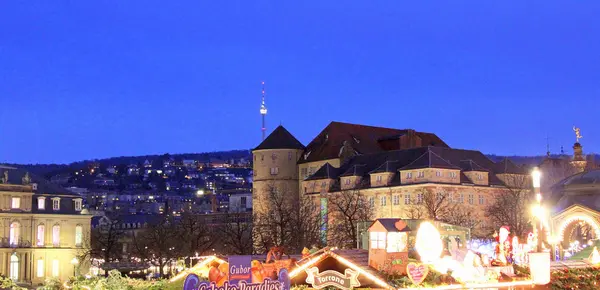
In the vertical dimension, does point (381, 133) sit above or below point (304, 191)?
above

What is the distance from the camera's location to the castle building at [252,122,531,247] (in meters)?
112

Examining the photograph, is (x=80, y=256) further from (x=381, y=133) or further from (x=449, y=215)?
(x=381, y=133)

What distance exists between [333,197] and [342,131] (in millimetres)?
17787

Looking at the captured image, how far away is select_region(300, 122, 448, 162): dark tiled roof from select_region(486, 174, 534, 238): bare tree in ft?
69.9

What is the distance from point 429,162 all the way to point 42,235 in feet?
150

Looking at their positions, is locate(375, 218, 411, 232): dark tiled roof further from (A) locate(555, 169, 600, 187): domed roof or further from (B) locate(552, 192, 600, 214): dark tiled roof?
(A) locate(555, 169, 600, 187): domed roof

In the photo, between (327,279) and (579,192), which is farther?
(579,192)

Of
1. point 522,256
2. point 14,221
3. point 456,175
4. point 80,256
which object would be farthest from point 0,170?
point 522,256

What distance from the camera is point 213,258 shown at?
32812 millimetres

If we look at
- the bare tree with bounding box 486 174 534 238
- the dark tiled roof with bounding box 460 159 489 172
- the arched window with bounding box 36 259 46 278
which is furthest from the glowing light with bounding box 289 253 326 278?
the dark tiled roof with bounding box 460 159 489 172

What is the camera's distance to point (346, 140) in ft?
433

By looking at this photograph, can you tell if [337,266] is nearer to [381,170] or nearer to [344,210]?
[344,210]

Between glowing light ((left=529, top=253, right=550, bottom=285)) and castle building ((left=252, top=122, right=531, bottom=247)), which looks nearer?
glowing light ((left=529, top=253, right=550, bottom=285))

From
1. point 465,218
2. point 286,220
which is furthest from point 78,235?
point 465,218
